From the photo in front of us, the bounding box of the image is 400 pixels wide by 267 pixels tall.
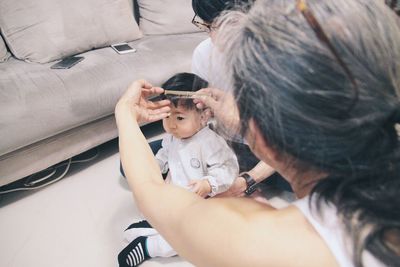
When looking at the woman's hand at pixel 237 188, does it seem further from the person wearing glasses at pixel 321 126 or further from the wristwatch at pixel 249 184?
the person wearing glasses at pixel 321 126

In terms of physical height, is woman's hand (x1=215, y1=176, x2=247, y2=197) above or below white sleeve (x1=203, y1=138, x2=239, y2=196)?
below

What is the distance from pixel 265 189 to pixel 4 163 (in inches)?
39.7

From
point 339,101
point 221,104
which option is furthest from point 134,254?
point 339,101

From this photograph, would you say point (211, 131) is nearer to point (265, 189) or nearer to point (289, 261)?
point (265, 189)

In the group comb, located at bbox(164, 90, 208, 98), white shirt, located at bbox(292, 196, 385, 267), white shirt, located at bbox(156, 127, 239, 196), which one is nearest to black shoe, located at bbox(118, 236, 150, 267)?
white shirt, located at bbox(156, 127, 239, 196)

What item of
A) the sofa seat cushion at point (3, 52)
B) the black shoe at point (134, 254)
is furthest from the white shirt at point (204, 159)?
the sofa seat cushion at point (3, 52)

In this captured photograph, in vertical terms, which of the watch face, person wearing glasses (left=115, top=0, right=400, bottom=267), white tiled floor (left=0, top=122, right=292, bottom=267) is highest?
person wearing glasses (left=115, top=0, right=400, bottom=267)

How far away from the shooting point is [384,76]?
1.38ft

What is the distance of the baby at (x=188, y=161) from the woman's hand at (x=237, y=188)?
40mm

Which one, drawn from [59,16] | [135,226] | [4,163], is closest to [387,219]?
[135,226]

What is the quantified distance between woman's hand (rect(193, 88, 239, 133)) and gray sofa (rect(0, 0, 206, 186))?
52 centimetres

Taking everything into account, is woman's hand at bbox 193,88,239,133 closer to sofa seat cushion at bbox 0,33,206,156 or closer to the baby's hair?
the baby's hair

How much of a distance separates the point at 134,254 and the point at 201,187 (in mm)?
304

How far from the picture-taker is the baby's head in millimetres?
1073
